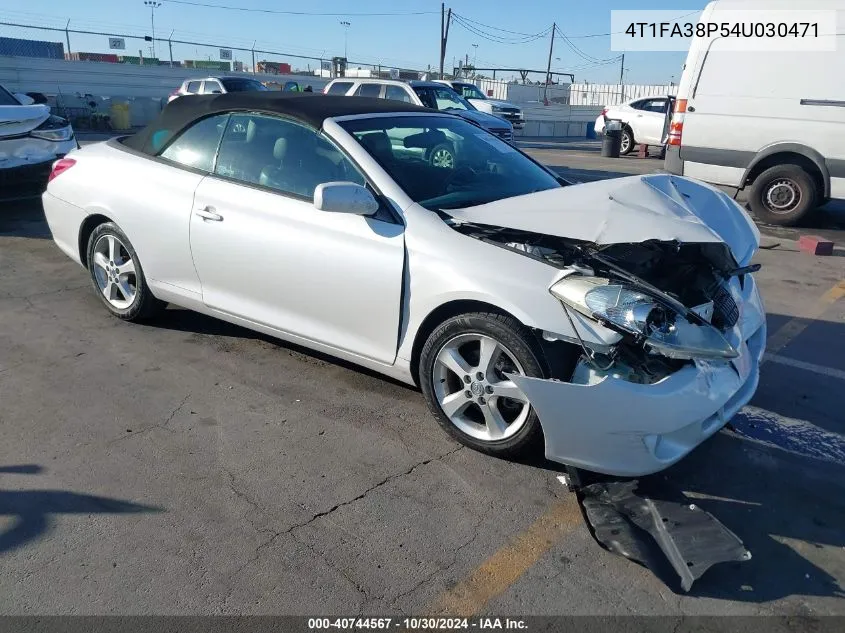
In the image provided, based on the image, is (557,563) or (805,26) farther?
(805,26)

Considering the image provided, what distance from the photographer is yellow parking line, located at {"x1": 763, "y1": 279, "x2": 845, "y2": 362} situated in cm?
505

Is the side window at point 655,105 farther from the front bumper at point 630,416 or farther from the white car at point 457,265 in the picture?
the front bumper at point 630,416

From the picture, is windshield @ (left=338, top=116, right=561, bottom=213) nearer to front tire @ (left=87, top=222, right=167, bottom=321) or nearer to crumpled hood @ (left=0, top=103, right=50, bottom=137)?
front tire @ (left=87, top=222, right=167, bottom=321)

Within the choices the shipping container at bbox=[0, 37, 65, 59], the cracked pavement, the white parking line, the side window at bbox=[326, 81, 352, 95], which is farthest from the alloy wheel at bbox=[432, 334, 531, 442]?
the shipping container at bbox=[0, 37, 65, 59]

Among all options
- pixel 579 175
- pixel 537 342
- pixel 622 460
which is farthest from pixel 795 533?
pixel 579 175

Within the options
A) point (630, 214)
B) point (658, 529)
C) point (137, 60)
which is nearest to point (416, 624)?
point (658, 529)

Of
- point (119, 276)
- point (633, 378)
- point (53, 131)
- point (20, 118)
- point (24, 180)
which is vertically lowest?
point (119, 276)

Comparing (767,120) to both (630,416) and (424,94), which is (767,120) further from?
(424,94)

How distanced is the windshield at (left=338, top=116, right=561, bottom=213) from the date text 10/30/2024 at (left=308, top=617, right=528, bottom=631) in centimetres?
206

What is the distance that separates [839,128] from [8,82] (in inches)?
986

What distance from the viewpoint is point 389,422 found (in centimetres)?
378

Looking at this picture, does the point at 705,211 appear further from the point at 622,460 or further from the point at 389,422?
the point at 389,422

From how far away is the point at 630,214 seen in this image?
10.7ft

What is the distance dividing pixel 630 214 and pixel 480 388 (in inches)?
42.2
